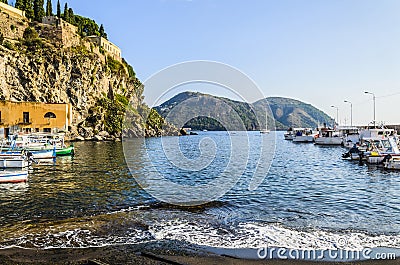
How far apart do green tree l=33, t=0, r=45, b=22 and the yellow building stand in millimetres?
40657

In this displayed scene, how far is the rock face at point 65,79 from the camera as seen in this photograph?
281 feet

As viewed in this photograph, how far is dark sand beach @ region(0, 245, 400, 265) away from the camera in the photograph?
10.8 metres

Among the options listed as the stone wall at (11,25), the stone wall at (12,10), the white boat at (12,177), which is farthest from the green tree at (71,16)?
the white boat at (12,177)

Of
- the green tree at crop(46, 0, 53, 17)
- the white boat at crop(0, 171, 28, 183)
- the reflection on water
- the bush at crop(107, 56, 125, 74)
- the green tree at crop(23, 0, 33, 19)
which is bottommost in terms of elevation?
the reflection on water

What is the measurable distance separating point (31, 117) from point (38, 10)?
46479 millimetres

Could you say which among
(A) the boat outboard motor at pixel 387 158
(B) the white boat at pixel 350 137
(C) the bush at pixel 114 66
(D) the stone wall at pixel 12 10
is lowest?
(A) the boat outboard motor at pixel 387 158

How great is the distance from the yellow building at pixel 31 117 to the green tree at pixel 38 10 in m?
40.7

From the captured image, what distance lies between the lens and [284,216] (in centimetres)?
1698

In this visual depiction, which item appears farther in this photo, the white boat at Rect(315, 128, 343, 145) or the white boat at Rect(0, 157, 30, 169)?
the white boat at Rect(315, 128, 343, 145)

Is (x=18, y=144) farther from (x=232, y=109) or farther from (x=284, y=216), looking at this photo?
(x=284, y=216)

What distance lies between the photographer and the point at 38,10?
4262 inches

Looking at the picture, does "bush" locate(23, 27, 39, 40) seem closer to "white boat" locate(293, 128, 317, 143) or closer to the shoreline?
"white boat" locate(293, 128, 317, 143)

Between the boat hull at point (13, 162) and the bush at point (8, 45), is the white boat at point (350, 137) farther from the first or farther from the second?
the bush at point (8, 45)

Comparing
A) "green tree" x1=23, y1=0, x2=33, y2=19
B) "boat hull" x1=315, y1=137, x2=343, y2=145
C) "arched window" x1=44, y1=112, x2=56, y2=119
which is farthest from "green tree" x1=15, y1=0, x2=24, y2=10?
"boat hull" x1=315, y1=137, x2=343, y2=145
